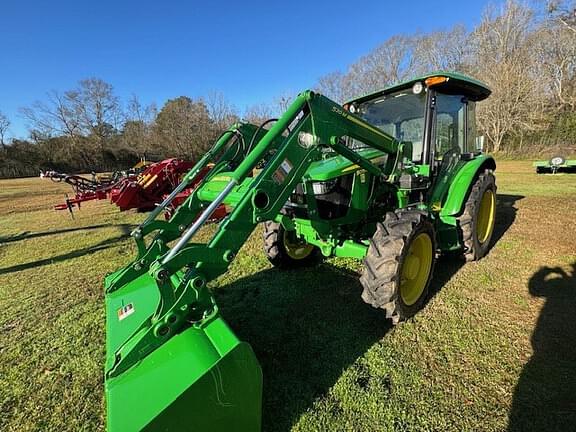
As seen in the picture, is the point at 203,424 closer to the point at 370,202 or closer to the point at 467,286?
the point at 370,202

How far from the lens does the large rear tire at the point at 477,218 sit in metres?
3.81

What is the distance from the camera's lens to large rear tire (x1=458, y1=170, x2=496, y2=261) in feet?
12.5

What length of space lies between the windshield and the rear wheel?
1782mm

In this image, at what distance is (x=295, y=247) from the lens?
4.12 meters

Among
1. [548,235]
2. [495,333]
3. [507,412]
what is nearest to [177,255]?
[507,412]

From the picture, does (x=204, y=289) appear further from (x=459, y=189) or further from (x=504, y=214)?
(x=504, y=214)

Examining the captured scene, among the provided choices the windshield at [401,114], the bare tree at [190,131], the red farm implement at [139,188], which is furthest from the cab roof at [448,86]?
the bare tree at [190,131]

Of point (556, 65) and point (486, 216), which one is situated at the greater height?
point (556, 65)

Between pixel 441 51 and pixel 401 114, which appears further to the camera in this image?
pixel 441 51

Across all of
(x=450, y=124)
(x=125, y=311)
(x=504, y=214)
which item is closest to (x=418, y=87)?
(x=450, y=124)

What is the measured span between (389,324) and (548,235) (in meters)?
3.93

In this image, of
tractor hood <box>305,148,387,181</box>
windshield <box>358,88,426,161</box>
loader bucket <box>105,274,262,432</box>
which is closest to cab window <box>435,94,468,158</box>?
windshield <box>358,88,426,161</box>

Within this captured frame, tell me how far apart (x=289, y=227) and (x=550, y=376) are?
7.74 ft

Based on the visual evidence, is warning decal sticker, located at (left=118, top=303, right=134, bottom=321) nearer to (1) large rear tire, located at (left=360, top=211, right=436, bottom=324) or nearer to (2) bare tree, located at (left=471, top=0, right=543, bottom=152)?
(1) large rear tire, located at (left=360, top=211, right=436, bottom=324)
